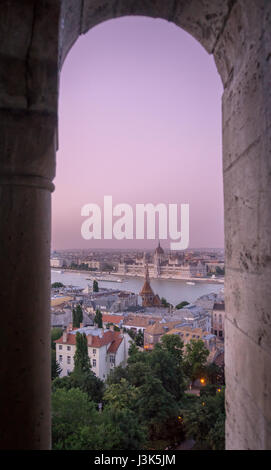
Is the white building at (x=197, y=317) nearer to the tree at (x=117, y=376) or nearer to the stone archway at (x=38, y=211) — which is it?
the tree at (x=117, y=376)

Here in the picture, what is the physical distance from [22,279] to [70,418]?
11134 millimetres

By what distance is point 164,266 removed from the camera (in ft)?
157

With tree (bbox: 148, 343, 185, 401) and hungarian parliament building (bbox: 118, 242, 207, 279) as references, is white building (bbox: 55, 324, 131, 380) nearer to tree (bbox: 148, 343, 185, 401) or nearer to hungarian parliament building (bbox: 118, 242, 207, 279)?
tree (bbox: 148, 343, 185, 401)

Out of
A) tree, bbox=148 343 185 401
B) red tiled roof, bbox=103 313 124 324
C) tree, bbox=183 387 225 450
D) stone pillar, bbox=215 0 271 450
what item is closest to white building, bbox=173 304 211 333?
red tiled roof, bbox=103 313 124 324

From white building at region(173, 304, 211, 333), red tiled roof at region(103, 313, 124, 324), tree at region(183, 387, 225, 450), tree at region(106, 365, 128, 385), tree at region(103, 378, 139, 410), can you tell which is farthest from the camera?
red tiled roof at region(103, 313, 124, 324)

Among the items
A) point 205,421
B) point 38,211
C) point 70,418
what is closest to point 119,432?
point 70,418

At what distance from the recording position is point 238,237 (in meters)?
1.90

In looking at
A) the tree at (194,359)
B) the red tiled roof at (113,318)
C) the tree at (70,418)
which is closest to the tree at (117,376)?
the tree at (70,418)

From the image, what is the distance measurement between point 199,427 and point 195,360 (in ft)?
21.6

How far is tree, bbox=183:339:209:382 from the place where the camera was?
1909 cm

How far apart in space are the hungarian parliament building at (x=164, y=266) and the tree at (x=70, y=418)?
107 feet

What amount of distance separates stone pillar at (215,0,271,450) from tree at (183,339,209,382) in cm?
1838

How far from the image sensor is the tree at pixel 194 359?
19.1 meters
